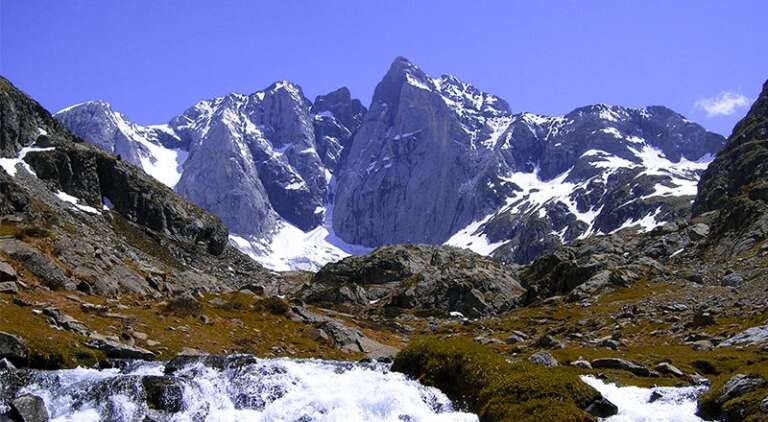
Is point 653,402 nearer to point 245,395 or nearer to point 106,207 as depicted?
point 245,395

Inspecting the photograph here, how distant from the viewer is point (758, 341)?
139 feet

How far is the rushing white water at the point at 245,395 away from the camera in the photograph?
28297mm

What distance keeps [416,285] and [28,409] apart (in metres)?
87.1

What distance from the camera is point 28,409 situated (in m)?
26.3

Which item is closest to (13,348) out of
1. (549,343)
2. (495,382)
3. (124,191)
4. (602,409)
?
(495,382)

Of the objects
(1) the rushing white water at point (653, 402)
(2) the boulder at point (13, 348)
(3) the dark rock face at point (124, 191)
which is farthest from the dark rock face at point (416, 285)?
(2) the boulder at point (13, 348)

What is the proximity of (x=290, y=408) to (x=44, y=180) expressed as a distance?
109m

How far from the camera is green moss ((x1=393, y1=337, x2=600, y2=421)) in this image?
1107 inches

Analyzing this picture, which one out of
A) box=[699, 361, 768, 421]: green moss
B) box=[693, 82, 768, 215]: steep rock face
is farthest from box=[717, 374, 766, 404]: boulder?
box=[693, 82, 768, 215]: steep rock face

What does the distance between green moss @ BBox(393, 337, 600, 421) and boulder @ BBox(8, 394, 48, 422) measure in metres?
17.4

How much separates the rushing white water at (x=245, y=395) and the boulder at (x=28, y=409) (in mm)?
695

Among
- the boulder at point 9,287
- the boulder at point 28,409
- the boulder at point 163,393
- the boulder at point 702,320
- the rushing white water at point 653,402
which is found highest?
the boulder at point 702,320

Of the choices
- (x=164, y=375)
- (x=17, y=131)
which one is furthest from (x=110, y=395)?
(x=17, y=131)

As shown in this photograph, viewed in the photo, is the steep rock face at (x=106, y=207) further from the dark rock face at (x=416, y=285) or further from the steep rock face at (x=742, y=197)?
the steep rock face at (x=742, y=197)
